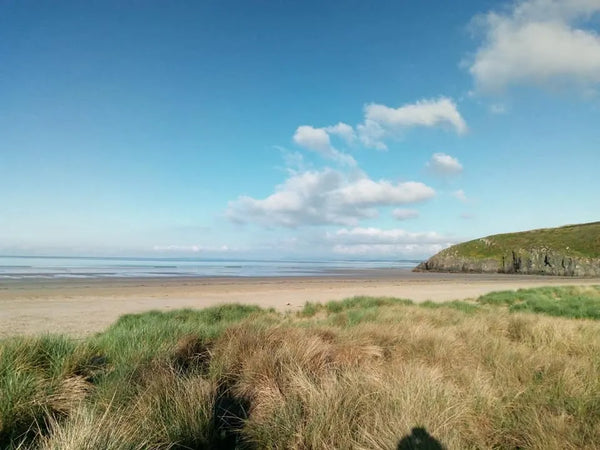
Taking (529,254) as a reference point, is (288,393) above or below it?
below

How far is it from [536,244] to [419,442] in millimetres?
86379

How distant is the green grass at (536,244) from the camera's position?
237 feet

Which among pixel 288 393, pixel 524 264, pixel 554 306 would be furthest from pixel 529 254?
pixel 288 393

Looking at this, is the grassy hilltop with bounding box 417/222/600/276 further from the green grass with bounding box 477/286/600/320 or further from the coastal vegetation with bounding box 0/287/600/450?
the coastal vegetation with bounding box 0/287/600/450

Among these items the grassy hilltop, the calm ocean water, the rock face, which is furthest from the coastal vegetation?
the grassy hilltop

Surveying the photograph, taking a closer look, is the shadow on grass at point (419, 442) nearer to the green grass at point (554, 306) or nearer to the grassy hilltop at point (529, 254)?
the green grass at point (554, 306)

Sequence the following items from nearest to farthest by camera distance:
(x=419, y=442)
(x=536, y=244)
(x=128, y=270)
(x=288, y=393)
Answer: (x=419, y=442) < (x=288, y=393) < (x=128, y=270) < (x=536, y=244)

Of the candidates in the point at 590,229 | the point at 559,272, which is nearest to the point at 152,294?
the point at 559,272

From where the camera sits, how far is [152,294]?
23.2m

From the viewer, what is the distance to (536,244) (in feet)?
250

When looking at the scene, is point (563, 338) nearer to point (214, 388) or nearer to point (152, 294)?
point (214, 388)

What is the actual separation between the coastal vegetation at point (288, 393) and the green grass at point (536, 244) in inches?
3077

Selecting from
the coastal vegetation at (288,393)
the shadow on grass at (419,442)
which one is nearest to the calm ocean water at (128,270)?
the coastal vegetation at (288,393)

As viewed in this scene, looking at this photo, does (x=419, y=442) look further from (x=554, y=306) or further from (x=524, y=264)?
(x=524, y=264)
